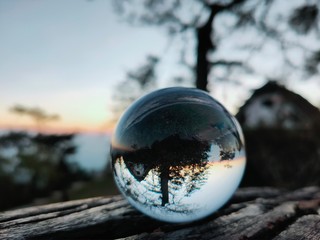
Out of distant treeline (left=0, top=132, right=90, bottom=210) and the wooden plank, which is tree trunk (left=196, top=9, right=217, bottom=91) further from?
the wooden plank

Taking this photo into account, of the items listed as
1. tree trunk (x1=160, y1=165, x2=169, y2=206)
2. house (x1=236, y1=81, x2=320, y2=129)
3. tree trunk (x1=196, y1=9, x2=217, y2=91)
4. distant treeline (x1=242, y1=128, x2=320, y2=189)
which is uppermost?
tree trunk (x1=196, y1=9, x2=217, y2=91)

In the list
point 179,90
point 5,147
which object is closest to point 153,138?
point 179,90

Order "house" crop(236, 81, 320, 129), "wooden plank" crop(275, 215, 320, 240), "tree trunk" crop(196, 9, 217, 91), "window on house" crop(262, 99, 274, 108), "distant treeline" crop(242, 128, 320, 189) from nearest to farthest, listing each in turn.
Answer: "wooden plank" crop(275, 215, 320, 240) → "distant treeline" crop(242, 128, 320, 189) → "house" crop(236, 81, 320, 129) → "tree trunk" crop(196, 9, 217, 91) → "window on house" crop(262, 99, 274, 108)

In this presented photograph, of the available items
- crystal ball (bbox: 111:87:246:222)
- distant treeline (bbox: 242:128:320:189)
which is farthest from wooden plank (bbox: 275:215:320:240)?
distant treeline (bbox: 242:128:320:189)

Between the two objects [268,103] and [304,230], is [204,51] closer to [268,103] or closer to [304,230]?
[304,230]

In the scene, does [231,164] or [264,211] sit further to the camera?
[264,211]

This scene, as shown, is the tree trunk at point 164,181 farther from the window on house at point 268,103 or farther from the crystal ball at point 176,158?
the window on house at point 268,103

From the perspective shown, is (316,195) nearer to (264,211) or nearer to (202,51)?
(264,211)
